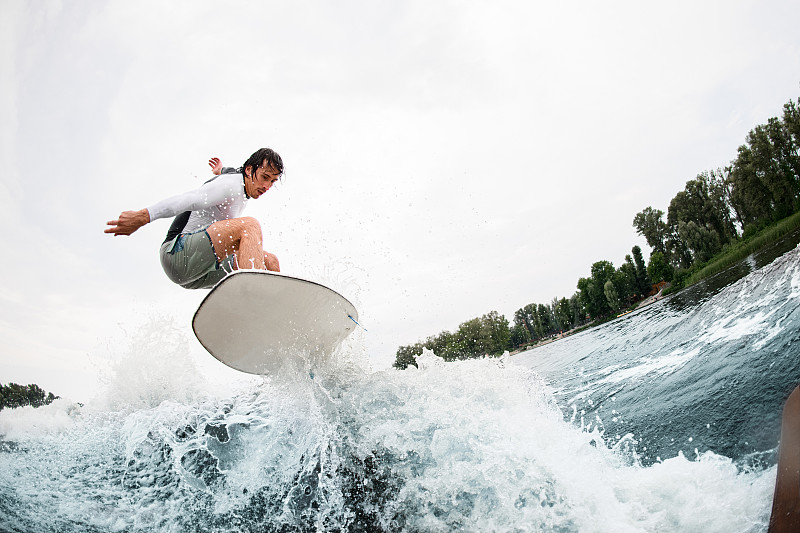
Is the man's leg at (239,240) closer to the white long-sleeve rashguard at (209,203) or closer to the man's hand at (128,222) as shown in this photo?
the white long-sleeve rashguard at (209,203)

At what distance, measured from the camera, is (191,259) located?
382cm

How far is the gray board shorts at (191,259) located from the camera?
379 centimetres

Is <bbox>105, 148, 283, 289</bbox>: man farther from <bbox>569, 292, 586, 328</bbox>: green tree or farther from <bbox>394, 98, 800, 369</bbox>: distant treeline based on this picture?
<bbox>569, 292, 586, 328</bbox>: green tree

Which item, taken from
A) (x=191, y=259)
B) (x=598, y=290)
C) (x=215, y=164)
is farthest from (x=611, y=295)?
(x=191, y=259)

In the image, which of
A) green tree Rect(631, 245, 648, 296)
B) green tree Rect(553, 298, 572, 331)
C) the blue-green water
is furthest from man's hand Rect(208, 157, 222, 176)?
green tree Rect(553, 298, 572, 331)

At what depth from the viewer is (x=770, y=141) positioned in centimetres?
3569

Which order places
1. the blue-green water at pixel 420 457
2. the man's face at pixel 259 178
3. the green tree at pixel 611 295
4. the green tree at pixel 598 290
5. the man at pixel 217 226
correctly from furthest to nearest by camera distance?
the green tree at pixel 598 290, the green tree at pixel 611 295, the man's face at pixel 259 178, the man at pixel 217 226, the blue-green water at pixel 420 457

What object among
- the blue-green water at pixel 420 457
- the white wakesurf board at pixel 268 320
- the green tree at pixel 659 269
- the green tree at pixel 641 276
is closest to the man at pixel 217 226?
the white wakesurf board at pixel 268 320

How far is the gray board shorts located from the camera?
149 inches

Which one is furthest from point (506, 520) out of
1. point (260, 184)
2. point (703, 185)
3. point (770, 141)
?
point (703, 185)

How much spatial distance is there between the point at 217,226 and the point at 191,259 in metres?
0.44

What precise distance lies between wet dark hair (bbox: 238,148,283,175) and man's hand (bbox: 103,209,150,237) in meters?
1.15

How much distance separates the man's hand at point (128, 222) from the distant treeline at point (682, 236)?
4.75 meters

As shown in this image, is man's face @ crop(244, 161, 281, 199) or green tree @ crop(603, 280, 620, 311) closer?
man's face @ crop(244, 161, 281, 199)
